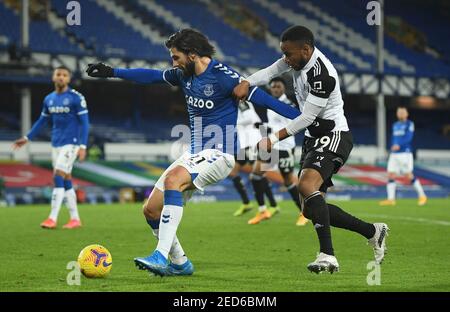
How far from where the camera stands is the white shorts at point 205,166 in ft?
23.6

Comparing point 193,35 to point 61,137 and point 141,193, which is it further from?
point 141,193

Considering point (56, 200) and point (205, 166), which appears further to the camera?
point (56, 200)

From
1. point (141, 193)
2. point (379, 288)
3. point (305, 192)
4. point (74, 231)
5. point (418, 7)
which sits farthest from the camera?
point (418, 7)

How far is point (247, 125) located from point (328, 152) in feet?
27.0

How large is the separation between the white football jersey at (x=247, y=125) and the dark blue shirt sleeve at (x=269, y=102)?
8.27m

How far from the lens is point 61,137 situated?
13.2 metres

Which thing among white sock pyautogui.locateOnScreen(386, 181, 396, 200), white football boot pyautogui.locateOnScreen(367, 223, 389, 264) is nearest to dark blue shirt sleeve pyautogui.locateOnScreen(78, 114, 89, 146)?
white football boot pyautogui.locateOnScreen(367, 223, 389, 264)

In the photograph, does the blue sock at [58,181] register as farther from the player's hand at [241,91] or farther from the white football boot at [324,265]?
the white football boot at [324,265]

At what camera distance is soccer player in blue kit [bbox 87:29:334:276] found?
7.16m

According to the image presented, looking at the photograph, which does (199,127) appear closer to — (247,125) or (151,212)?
(151,212)

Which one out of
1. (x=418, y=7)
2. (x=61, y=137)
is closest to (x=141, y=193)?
(x=61, y=137)

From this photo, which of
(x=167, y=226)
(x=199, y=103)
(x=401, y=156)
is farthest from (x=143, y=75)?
(x=401, y=156)

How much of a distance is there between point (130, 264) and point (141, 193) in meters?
16.5

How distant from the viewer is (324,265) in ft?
23.7
